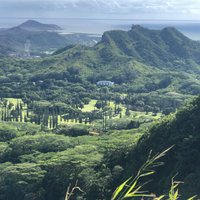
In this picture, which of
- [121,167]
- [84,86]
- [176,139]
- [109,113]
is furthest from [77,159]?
[84,86]

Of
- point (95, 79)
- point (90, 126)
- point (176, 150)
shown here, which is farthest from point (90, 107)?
point (176, 150)

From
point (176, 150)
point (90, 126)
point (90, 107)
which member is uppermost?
point (176, 150)

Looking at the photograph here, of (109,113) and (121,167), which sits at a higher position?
(121,167)

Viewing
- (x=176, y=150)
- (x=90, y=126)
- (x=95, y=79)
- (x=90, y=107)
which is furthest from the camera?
(x=95, y=79)

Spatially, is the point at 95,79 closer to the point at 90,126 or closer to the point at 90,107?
the point at 90,107

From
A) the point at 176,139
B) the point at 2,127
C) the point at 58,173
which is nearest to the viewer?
the point at 176,139

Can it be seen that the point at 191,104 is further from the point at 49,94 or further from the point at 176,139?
the point at 49,94

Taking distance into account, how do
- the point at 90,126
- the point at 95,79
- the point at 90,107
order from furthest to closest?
the point at 95,79, the point at 90,107, the point at 90,126

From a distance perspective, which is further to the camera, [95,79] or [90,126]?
[95,79]
